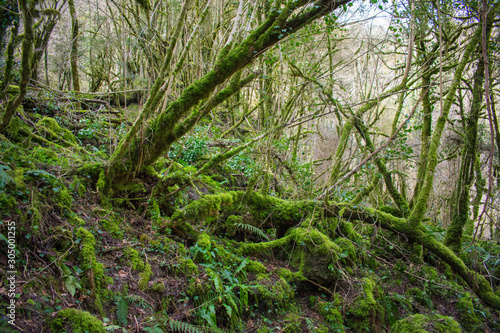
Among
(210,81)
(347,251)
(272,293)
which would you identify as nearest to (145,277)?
(272,293)

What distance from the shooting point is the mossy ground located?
2.53 meters

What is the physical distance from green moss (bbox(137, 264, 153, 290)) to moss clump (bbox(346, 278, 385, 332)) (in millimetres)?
2851

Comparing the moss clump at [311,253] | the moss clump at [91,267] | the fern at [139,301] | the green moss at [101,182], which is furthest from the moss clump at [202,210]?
the fern at [139,301]

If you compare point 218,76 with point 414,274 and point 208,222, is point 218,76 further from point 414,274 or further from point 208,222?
point 414,274

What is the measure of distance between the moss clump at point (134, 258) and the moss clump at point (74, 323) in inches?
42.5

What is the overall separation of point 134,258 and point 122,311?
841 millimetres

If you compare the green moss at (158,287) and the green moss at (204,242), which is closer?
the green moss at (158,287)

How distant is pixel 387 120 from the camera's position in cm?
1365

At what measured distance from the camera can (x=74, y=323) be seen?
2.10m

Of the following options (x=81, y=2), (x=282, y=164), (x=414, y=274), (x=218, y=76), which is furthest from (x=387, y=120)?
(x=81, y=2)

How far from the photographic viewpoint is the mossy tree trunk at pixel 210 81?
12.1ft

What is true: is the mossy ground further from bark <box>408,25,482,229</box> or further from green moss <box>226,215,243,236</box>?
bark <box>408,25,482,229</box>

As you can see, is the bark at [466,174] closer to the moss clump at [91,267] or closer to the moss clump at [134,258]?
the moss clump at [134,258]

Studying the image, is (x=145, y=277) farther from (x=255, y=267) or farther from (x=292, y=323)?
(x=292, y=323)
